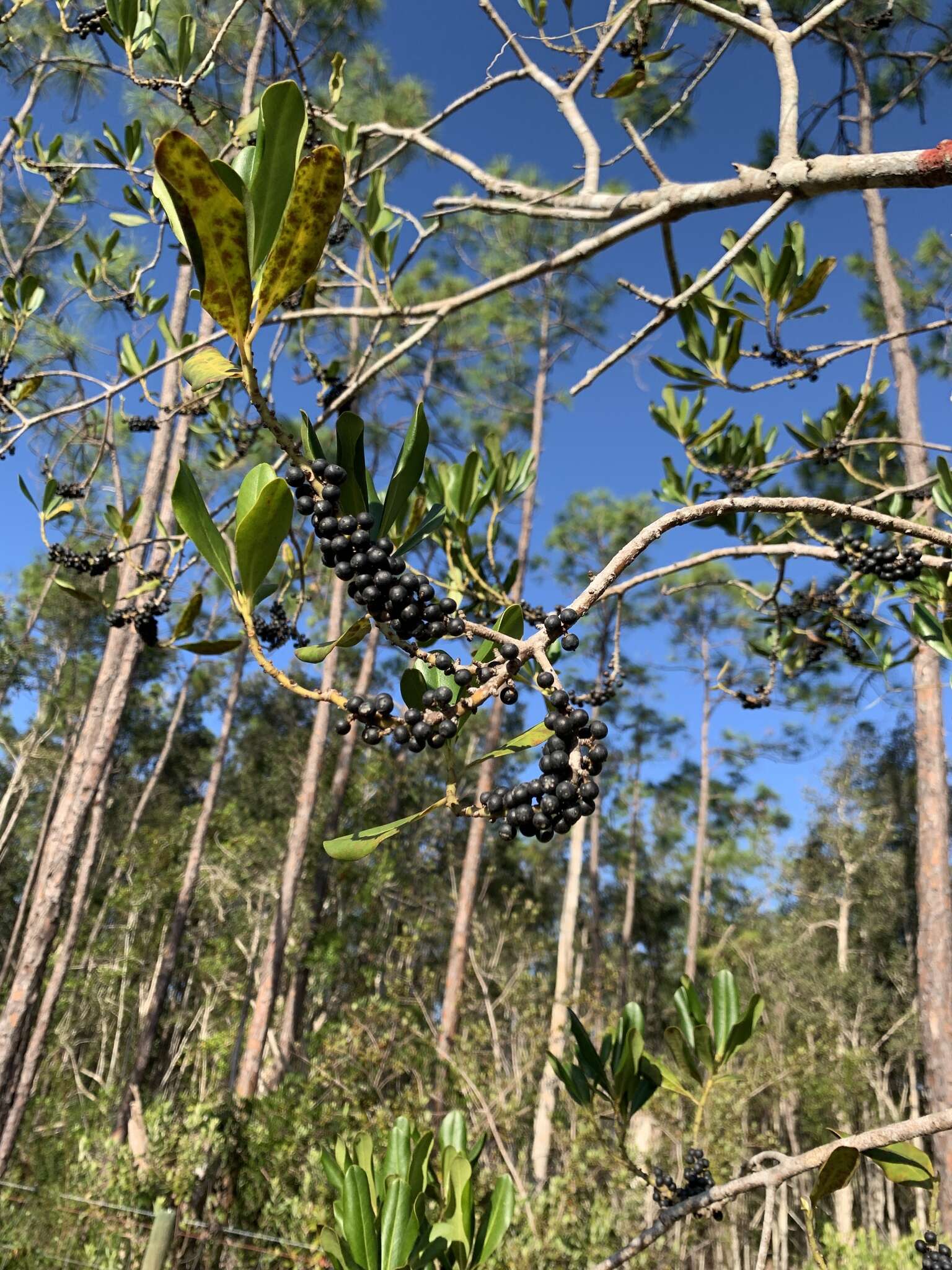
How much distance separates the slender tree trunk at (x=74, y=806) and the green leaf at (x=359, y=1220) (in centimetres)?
260

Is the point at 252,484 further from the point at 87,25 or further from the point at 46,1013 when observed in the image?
the point at 46,1013

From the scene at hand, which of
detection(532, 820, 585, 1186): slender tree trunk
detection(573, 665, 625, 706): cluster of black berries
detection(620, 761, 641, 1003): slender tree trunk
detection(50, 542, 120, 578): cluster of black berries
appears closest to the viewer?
detection(573, 665, 625, 706): cluster of black berries

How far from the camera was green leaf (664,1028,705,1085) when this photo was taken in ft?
5.35

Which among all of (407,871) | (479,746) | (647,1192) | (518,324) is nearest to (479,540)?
(647,1192)

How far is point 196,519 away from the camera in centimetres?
78

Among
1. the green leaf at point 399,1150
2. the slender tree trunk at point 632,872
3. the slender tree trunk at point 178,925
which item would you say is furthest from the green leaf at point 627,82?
the slender tree trunk at point 632,872

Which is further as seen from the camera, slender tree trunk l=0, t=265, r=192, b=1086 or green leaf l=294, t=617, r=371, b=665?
slender tree trunk l=0, t=265, r=192, b=1086

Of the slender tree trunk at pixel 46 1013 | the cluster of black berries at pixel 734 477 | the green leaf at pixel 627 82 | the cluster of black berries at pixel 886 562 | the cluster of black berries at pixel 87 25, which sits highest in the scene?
the cluster of black berries at pixel 87 25

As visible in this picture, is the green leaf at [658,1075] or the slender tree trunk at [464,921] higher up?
the slender tree trunk at [464,921]

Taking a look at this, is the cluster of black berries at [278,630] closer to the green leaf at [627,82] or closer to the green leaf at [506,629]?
the green leaf at [506,629]

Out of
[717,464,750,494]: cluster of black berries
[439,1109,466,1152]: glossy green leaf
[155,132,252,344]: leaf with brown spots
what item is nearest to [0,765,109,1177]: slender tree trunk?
[439,1109,466,1152]: glossy green leaf

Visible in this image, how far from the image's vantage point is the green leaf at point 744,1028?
5.24 ft

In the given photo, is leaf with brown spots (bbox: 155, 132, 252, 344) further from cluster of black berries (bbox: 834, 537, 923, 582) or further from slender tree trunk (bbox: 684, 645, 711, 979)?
slender tree trunk (bbox: 684, 645, 711, 979)

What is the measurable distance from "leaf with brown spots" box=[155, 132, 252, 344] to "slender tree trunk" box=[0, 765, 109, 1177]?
376cm
